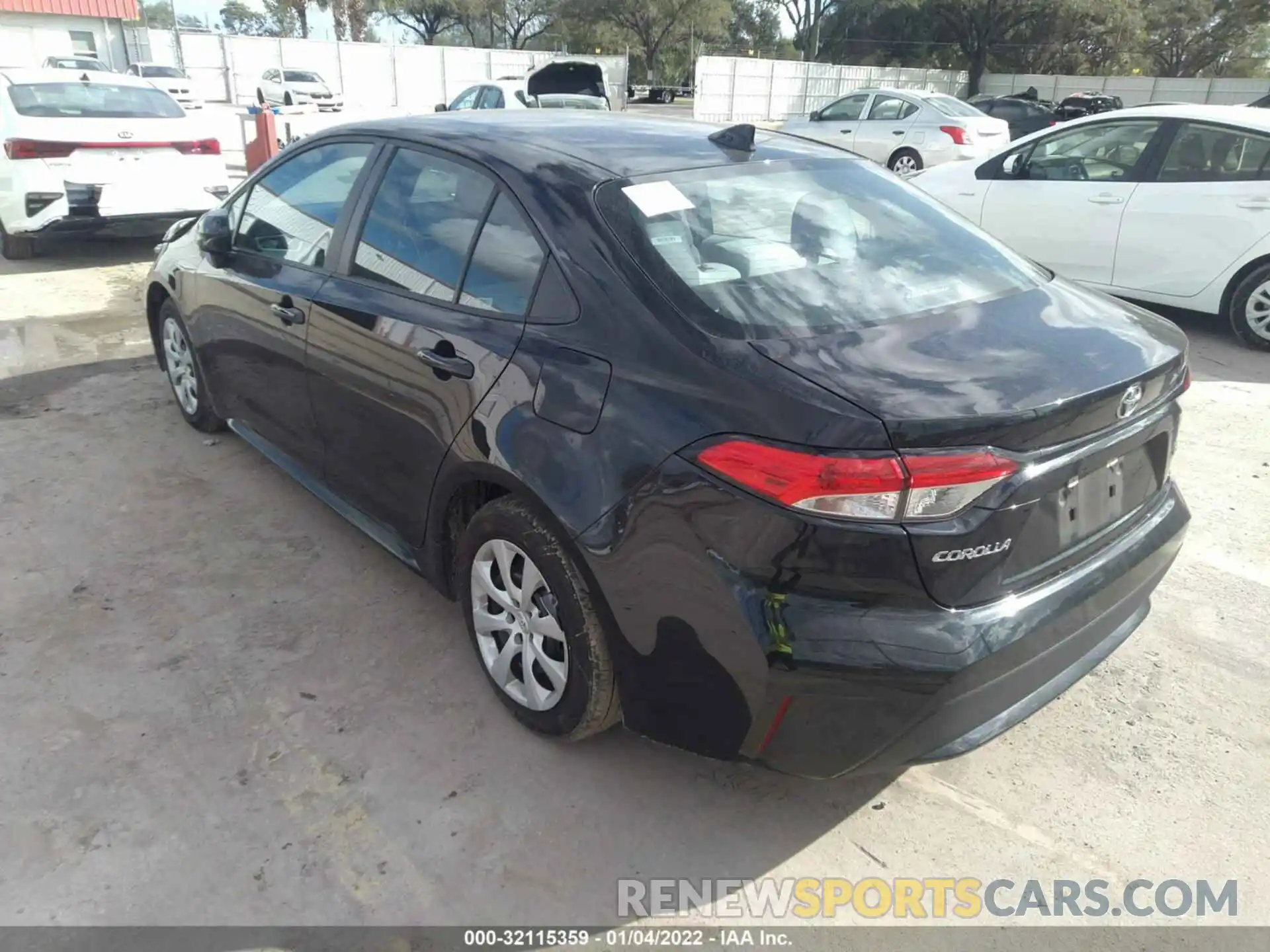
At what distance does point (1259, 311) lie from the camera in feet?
20.6

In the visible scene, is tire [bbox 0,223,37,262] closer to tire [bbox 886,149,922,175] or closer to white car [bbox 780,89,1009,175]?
white car [bbox 780,89,1009,175]

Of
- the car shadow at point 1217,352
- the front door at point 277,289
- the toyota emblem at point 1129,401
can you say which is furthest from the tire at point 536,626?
the car shadow at point 1217,352

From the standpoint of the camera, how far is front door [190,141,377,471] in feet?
11.3

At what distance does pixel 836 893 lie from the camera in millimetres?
2312

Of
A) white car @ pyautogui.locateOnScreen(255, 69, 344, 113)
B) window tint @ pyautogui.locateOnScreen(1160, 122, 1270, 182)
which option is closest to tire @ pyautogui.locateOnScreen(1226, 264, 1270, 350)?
window tint @ pyautogui.locateOnScreen(1160, 122, 1270, 182)

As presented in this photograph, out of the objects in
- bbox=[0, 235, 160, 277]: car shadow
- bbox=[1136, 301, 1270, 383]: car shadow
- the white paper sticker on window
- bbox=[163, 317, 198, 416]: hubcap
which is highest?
the white paper sticker on window

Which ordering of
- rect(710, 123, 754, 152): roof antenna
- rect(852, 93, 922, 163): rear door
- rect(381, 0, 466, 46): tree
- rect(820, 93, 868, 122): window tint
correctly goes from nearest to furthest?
rect(710, 123, 754, 152): roof antenna, rect(852, 93, 922, 163): rear door, rect(820, 93, 868, 122): window tint, rect(381, 0, 466, 46): tree

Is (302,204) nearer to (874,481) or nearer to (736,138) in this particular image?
(736,138)

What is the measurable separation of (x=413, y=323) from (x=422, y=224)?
0.36 meters

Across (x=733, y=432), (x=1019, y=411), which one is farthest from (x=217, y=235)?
(x=1019, y=411)

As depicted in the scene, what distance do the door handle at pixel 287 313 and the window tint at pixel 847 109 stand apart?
14.0m

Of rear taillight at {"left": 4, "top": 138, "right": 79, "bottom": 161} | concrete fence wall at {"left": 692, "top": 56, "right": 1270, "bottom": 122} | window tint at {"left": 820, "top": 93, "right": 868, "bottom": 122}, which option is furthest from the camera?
concrete fence wall at {"left": 692, "top": 56, "right": 1270, "bottom": 122}

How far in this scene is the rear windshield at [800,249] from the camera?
7.70ft

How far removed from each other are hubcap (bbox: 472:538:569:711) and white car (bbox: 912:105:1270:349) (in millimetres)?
4674
